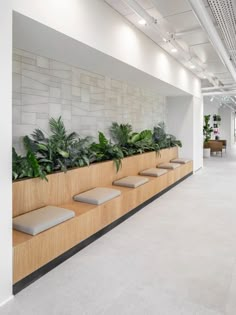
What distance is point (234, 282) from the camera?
98.2 inches

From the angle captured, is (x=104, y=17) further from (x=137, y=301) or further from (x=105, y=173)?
(x=137, y=301)

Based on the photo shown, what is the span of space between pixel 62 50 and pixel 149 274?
3085mm

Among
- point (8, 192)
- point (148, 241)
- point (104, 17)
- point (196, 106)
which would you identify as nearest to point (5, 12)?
point (8, 192)

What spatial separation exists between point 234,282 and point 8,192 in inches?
90.8

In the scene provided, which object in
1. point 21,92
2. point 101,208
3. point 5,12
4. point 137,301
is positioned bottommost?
point 137,301

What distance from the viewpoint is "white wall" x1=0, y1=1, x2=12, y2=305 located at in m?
2.11

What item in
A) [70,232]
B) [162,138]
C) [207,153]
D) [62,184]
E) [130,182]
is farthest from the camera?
[207,153]

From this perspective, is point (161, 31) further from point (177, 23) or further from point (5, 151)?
point (5, 151)

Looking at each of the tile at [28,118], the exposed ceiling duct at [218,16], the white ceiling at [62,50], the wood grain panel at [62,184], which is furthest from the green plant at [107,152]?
the exposed ceiling duct at [218,16]

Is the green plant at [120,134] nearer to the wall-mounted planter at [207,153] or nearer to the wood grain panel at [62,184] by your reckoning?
the wood grain panel at [62,184]

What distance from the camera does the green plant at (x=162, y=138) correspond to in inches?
293

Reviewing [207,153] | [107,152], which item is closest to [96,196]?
[107,152]

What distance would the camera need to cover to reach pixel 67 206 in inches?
137

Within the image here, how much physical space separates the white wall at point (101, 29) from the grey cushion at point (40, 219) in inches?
81.3
